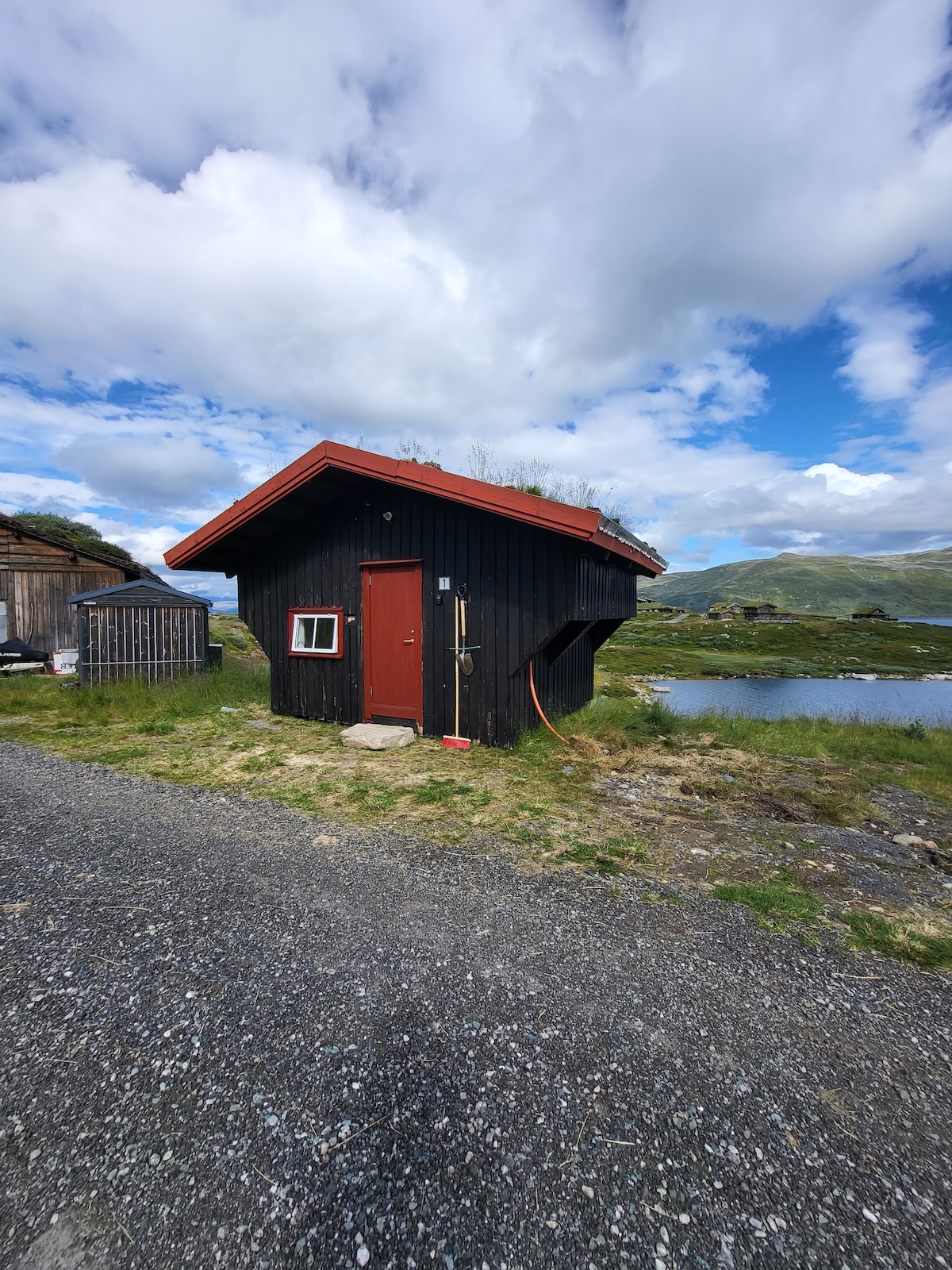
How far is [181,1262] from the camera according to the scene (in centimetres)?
138

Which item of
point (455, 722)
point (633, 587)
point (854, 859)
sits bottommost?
point (854, 859)

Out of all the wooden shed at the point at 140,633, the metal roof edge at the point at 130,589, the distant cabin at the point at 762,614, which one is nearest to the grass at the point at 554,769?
the wooden shed at the point at 140,633

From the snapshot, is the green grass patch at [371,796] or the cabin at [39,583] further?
the cabin at [39,583]

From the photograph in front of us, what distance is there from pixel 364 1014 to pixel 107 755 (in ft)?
19.4

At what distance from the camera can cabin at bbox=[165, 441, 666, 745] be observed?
263 inches

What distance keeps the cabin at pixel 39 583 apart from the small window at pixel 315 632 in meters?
10.7

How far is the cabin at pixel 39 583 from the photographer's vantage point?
50.1 ft

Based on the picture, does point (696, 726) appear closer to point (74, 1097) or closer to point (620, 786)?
point (620, 786)

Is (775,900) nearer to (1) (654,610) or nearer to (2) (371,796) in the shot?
(2) (371,796)

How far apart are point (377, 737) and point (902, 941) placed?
5681 millimetres

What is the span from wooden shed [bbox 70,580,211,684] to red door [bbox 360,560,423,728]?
248 inches

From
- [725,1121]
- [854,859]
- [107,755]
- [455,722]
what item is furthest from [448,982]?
[107,755]

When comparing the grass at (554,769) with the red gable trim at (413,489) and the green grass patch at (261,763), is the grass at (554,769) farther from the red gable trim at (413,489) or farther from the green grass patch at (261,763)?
the red gable trim at (413,489)

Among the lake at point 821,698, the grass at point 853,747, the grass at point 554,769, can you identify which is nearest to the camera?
the grass at point 554,769
